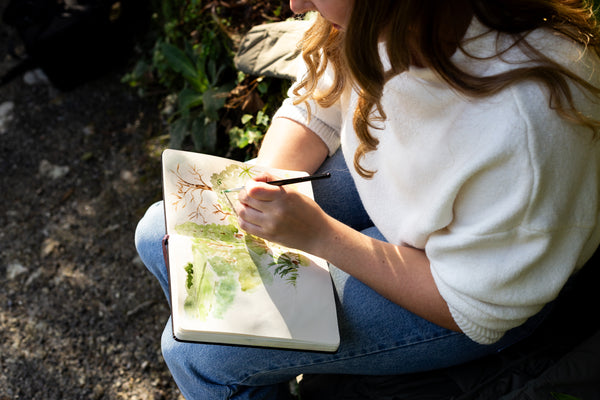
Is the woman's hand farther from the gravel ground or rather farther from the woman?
the gravel ground

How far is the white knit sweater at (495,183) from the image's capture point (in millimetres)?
867

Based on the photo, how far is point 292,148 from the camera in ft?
4.69

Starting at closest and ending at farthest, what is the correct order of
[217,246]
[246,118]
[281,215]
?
[281,215]
[217,246]
[246,118]

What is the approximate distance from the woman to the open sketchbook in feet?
0.31

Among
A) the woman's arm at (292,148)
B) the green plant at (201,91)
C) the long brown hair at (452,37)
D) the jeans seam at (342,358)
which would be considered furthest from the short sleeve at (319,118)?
the green plant at (201,91)

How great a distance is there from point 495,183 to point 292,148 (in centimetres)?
64

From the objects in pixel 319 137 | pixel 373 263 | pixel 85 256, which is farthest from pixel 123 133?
pixel 373 263

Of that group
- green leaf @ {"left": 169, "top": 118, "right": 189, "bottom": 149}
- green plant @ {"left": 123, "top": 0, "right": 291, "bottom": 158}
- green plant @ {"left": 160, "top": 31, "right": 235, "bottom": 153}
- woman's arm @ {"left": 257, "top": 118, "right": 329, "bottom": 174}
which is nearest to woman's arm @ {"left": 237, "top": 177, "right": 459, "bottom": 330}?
woman's arm @ {"left": 257, "top": 118, "right": 329, "bottom": 174}

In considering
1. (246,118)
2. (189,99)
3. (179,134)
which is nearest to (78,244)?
(179,134)

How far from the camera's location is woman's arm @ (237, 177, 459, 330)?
1.10m

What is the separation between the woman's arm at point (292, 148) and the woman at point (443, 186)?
0.48 ft

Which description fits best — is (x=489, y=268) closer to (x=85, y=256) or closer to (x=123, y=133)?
(x=85, y=256)

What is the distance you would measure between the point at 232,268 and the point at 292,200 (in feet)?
0.75

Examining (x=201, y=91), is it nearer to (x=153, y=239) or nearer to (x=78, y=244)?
(x=78, y=244)
